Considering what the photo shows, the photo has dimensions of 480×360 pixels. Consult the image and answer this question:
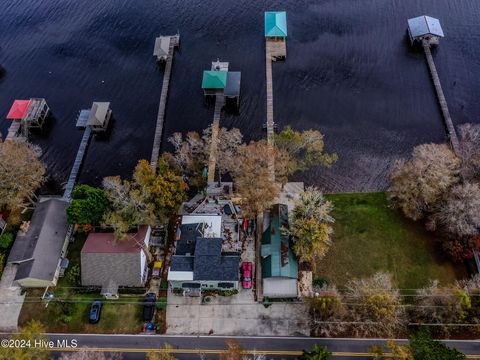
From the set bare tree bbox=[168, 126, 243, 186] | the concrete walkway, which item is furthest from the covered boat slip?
bare tree bbox=[168, 126, 243, 186]

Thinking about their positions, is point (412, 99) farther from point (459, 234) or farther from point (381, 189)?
point (459, 234)


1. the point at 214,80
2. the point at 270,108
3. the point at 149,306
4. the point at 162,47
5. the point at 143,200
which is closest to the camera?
the point at 149,306

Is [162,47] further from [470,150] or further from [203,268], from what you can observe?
[470,150]

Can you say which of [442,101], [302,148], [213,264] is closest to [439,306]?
[213,264]

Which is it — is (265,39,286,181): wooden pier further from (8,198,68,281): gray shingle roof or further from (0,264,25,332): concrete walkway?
(0,264,25,332): concrete walkway

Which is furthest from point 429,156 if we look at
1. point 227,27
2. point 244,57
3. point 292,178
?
point 227,27

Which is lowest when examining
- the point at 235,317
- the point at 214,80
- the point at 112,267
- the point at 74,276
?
the point at 235,317

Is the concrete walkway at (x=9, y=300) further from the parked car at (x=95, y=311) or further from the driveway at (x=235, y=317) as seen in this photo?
the driveway at (x=235, y=317)
